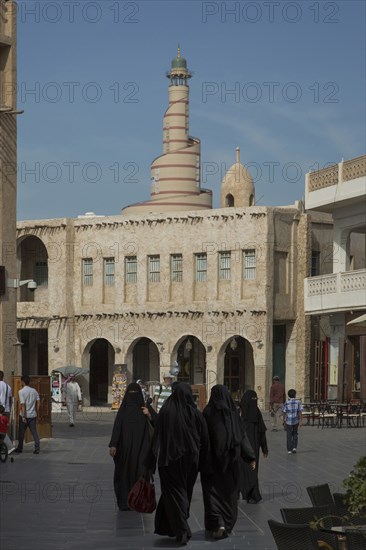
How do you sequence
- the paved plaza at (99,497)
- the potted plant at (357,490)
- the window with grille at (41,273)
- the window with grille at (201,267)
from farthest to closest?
the window with grille at (41,273) → the window with grille at (201,267) → the paved plaza at (99,497) → the potted plant at (357,490)

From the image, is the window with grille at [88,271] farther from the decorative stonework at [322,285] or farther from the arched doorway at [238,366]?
the decorative stonework at [322,285]

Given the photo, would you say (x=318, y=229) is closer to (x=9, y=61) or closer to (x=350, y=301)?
(x=350, y=301)

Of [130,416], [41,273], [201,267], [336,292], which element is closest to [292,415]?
[130,416]

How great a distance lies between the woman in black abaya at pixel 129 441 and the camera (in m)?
15.4

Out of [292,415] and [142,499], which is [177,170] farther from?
[142,499]

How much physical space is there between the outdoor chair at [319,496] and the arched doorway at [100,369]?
4461 cm

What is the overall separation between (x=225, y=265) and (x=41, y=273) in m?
8.91

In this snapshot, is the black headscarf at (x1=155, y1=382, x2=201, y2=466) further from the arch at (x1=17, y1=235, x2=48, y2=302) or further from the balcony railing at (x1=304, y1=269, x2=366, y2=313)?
the arch at (x1=17, y1=235, x2=48, y2=302)

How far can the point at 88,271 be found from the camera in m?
52.7

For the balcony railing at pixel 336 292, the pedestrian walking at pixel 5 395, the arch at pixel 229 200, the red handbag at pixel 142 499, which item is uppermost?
the arch at pixel 229 200

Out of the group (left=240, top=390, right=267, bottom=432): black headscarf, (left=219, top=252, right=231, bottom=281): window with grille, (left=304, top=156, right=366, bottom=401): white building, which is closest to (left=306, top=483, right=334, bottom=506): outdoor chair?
(left=240, top=390, right=267, bottom=432): black headscarf

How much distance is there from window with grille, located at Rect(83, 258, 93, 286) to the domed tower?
7368mm

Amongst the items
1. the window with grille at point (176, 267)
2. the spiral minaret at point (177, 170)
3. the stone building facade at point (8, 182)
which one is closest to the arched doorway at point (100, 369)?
the window with grille at point (176, 267)

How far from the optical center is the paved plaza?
1274cm
